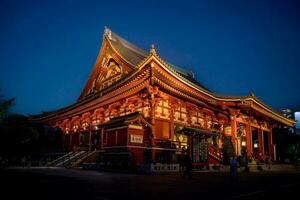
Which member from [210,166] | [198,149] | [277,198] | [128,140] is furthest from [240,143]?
[277,198]

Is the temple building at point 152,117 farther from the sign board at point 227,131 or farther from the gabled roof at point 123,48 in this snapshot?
the gabled roof at point 123,48

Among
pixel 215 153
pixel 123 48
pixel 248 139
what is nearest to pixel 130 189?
pixel 215 153

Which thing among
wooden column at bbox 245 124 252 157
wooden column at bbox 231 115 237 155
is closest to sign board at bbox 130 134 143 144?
wooden column at bbox 231 115 237 155

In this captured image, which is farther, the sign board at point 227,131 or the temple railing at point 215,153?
the sign board at point 227,131

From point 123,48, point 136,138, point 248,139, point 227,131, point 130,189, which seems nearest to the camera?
point 130,189

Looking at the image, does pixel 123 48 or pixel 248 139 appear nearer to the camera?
pixel 248 139

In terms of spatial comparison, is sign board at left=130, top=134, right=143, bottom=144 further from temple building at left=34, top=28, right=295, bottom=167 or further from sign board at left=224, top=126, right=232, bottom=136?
sign board at left=224, top=126, right=232, bottom=136

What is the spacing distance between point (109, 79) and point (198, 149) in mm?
14800

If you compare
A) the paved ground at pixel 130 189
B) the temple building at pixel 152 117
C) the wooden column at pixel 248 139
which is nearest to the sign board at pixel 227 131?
the temple building at pixel 152 117

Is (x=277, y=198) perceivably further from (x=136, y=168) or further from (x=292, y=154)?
(x=292, y=154)

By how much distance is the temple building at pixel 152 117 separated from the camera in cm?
1877

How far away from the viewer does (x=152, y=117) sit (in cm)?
1981

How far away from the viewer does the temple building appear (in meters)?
18.8

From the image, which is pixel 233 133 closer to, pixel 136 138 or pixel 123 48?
pixel 136 138
